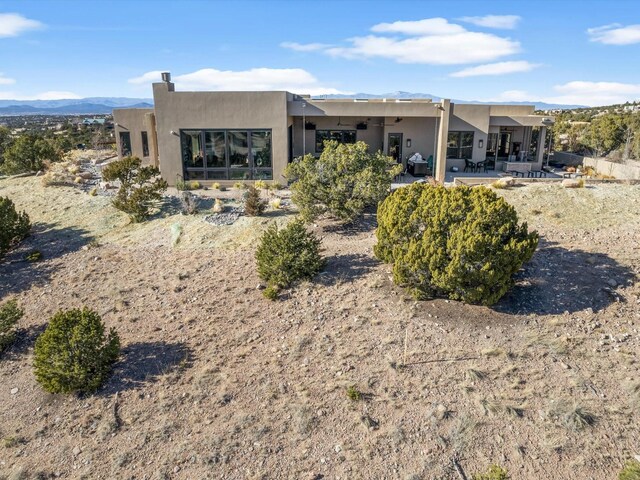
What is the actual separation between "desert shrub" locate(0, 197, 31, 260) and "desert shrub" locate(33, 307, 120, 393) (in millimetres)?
7787

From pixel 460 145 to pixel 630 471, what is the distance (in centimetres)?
1910

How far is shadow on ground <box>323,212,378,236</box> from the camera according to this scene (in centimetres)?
1461

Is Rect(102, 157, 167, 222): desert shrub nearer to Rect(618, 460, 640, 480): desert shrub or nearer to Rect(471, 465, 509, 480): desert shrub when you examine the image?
Rect(471, 465, 509, 480): desert shrub

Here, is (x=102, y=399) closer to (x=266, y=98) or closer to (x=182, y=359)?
(x=182, y=359)

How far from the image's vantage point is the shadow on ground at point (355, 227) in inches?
575

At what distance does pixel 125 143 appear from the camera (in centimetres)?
2758

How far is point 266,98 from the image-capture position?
19.5 m

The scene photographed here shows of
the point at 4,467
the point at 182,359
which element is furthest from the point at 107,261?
the point at 4,467

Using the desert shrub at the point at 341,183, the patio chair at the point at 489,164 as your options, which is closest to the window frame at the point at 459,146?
the patio chair at the point at 489,164

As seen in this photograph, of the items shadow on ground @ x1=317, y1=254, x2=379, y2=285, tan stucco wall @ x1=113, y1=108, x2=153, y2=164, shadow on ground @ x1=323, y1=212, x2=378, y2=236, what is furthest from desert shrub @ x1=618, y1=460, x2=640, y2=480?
tan stucco wall @ x1=113, y1=108, x2=153, y2=164

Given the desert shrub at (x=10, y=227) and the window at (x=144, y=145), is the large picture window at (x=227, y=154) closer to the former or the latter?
the desert shrub at (x=10, y=227)

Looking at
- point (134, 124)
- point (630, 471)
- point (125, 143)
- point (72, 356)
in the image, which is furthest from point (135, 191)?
point (630, 471)

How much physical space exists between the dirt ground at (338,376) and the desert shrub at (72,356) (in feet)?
0.95

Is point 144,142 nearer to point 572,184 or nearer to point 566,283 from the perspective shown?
point 572,184
